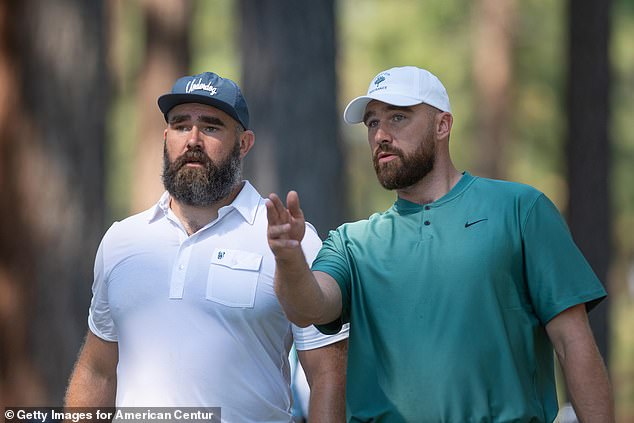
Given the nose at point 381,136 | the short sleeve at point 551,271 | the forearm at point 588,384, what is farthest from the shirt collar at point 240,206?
the forearm at point 588,384

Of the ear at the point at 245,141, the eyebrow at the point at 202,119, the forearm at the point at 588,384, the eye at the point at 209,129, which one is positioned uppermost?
the eyebrow at the point at 202,119

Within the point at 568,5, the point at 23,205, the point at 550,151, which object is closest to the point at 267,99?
the point at 23,205

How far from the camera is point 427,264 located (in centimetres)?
486

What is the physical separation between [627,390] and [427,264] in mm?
24606

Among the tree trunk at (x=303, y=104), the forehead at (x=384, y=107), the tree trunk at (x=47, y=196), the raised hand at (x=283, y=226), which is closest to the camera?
the raised hand at (x=283, y=226)

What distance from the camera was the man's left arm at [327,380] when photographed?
514 cm

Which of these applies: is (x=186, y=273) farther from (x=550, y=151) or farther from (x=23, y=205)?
(x=550, y=151)

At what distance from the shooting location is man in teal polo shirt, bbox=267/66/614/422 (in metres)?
4.71

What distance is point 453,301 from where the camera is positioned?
477 cm

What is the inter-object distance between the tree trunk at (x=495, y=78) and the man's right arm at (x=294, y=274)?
1775 centimetres

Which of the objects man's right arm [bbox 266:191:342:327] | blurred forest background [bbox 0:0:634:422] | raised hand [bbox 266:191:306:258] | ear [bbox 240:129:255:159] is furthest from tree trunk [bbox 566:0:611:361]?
raised hand [bbox 266:191:306:258]

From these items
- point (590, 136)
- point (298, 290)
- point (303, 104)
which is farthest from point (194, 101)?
point (590, 136)

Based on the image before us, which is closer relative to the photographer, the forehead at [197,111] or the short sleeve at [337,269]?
the short sleeve at [337,269]

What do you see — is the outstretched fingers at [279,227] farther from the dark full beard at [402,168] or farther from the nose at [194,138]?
the nose at [194,138]
